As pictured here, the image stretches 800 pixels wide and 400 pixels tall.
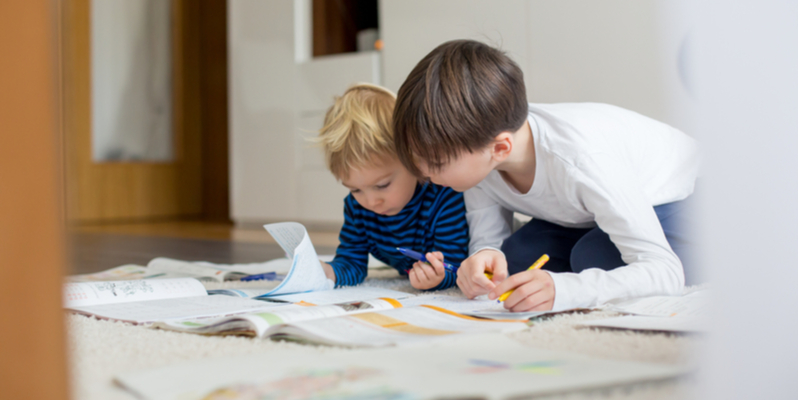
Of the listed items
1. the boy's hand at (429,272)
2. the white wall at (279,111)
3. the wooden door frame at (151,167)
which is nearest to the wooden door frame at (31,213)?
the boy's hand at (429,272)

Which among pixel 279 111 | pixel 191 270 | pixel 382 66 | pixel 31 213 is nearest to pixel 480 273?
pixel 31 213

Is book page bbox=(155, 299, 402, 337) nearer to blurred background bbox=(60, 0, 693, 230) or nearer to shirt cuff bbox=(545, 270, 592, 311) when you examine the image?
shirt cuff bbox=(545, 270, 592, 311)

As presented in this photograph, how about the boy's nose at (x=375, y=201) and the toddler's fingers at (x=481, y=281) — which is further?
the boy's nose at (x=375, y=201)

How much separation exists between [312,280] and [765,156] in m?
0.63

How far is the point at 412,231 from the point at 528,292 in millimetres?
387

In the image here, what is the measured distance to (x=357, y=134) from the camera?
1.01 meters

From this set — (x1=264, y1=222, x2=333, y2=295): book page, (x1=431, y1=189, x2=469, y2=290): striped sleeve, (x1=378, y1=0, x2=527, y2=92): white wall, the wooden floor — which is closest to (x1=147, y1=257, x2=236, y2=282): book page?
the wooden floor

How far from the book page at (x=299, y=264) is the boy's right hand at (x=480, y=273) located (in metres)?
0.22

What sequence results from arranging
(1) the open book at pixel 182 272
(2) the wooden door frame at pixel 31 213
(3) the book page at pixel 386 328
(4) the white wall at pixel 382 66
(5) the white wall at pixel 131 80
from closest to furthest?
(2) the wooden door frame at pixel 31 213, (3) the book page at pixel 386 328, (1) the open book at pixel 182 272, (4) the white wall at pixel 382 66, (5) the white wall at pixel 131 80

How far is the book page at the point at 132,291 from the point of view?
0.93 m

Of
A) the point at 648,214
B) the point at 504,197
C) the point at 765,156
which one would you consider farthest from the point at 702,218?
the point at 504,197

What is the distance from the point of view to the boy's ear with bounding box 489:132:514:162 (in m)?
0.91

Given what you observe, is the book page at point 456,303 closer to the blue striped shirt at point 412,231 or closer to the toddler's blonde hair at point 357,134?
the blue striped shirt at point 412,231

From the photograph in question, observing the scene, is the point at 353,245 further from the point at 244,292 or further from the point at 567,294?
the point at 567,294
